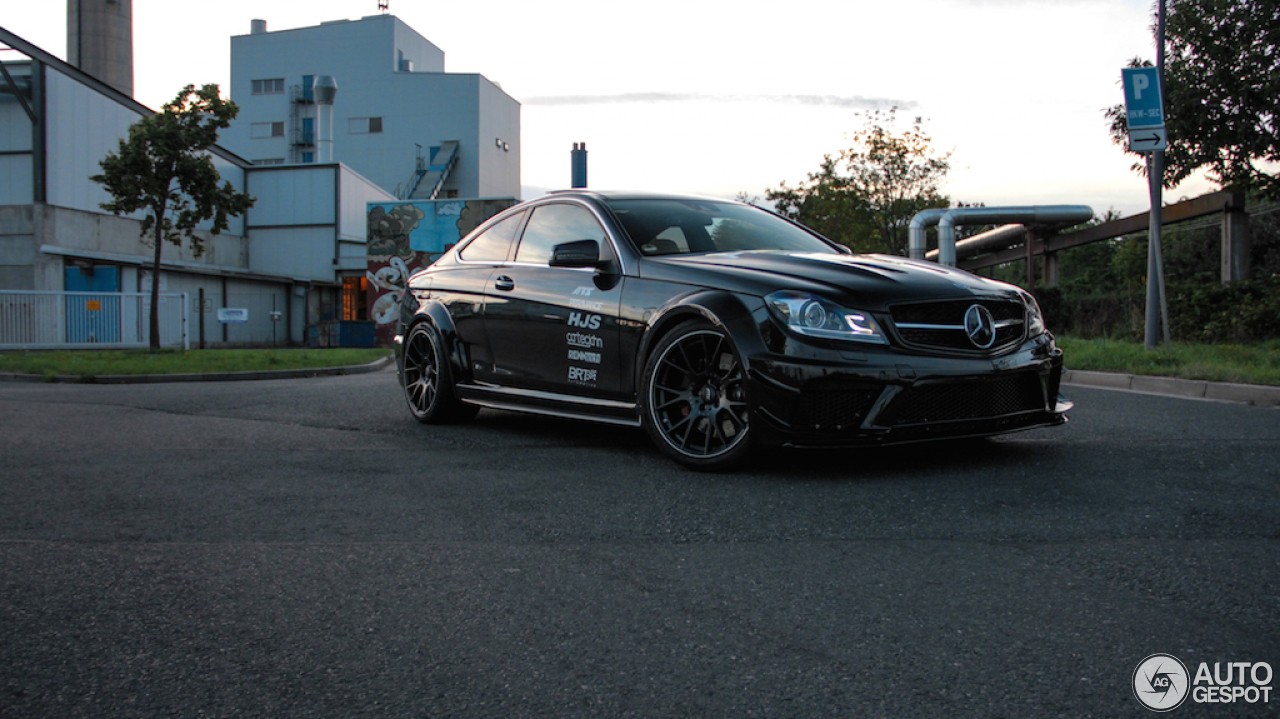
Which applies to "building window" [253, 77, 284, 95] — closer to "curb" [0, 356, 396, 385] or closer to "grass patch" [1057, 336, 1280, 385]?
"curb" [0, 356, 396, 385]

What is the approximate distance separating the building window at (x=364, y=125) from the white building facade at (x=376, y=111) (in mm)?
61

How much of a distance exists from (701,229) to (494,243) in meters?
1.65

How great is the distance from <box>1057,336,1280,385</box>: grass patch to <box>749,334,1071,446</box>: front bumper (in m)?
5.44

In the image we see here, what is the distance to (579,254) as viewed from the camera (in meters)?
5.40

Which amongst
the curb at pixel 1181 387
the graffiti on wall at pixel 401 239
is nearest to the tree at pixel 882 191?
the graffiti on wall at pixel 401 239

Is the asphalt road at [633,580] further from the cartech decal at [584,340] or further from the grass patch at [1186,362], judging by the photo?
the grass patch at [1186,362]

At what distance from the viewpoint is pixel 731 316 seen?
186 inches

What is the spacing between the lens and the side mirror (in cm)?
537

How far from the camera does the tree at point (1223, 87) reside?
1897 cm

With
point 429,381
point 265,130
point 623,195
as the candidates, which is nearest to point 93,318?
point 429,381

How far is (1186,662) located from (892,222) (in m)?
42.5

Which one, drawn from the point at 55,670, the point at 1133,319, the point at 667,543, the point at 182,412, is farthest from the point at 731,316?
the point at 1133,319

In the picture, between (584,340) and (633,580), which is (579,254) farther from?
(633,580)

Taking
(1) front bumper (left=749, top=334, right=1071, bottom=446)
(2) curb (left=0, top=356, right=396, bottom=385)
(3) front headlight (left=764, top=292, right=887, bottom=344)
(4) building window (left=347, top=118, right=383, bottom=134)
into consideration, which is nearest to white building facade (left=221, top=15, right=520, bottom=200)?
(4) building window (left=347, top=118, right=383, bottom=134)
